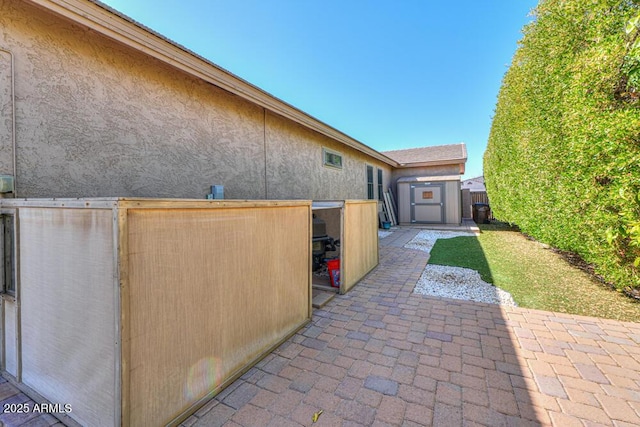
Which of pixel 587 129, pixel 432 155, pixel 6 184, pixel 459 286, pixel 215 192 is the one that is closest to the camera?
pixel 6 184

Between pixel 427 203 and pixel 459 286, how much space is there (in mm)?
9427

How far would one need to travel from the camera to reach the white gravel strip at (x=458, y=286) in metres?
4.24

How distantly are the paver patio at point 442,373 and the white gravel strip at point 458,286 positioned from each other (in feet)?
1.55

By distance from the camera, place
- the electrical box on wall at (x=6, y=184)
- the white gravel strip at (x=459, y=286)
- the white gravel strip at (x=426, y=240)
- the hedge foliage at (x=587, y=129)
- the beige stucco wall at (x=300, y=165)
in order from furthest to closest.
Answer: the white gravel strip at (x=426, y=240)
the beige stucco wall at (x=300, y=165)
the white gravel strip at (x=459, y=286)
the hedge foliage at (x=587, y=129)
the electrical box on wall at (x=6, y=184)

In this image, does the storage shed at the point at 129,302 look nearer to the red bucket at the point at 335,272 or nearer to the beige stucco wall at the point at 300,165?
the red bucket at the point at 335,272

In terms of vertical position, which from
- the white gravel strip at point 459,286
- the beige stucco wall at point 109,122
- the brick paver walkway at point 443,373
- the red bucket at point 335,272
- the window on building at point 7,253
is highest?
the beige stucco wall at point 109,122

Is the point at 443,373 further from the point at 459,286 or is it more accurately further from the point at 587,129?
the point at 587,129

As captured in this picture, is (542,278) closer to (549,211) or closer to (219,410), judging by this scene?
(549,211)

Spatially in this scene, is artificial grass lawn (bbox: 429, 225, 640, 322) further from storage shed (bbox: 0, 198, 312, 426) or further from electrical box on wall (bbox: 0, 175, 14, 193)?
electrical box on wall (bbox: 0, 175, 14, 193)

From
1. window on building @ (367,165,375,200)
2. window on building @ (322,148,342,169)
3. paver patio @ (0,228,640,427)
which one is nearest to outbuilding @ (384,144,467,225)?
window on building @ (367,165,375,200)

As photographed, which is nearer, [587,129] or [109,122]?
[109,122]

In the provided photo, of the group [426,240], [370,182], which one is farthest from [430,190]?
[426,240]

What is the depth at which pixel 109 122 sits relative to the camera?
9.32 feet

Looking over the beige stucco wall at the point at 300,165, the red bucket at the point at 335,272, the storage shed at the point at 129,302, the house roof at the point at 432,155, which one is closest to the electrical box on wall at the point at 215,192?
the beige stucco wall at the point at 300,165
